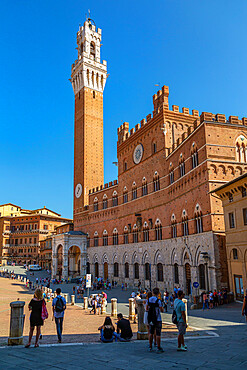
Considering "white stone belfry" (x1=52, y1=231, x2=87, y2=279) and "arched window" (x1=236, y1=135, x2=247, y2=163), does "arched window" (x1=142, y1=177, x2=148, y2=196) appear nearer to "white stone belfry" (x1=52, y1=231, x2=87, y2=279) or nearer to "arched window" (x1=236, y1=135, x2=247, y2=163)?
"arched window" (x1=236, y1=135, x2=247, y2=163)

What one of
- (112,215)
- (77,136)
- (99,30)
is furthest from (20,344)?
(99,30)

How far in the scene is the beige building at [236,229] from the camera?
18312 mm

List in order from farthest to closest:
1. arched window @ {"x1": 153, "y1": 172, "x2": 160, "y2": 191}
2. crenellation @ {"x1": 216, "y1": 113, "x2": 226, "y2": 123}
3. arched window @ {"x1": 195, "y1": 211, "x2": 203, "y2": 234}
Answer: arched window @ {"x1": 153, "y1": 172, "x2": 160, "y2": 191} → crenellation @ {"x1": 216, "y1": 113, "x2": 226, "y2": 123} → arched window @ {"x1": 195, "y1": 211, "x2": 203, "y2": 234}

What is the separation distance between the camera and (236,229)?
19109mm

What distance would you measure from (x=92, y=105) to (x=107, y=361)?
5390 cm

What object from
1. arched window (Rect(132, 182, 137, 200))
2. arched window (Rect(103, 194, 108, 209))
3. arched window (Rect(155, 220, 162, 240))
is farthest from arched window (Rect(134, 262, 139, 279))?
arched window (Rect(103, 194, 108, 209))

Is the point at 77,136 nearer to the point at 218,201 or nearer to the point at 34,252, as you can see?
the point at 34,252

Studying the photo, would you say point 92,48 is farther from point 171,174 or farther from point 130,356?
point 130,356

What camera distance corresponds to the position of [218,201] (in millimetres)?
21547

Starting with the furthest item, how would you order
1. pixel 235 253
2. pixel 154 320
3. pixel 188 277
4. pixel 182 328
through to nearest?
1. pixel 188 277
2. pixel 235 253
3. pixel 154 320
4. pixel 182 328

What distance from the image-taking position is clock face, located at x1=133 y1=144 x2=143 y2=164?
1458 inches

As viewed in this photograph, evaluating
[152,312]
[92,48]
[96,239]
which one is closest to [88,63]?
[92,48]

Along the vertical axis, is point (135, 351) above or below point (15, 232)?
below

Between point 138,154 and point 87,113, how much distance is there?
21.7m
